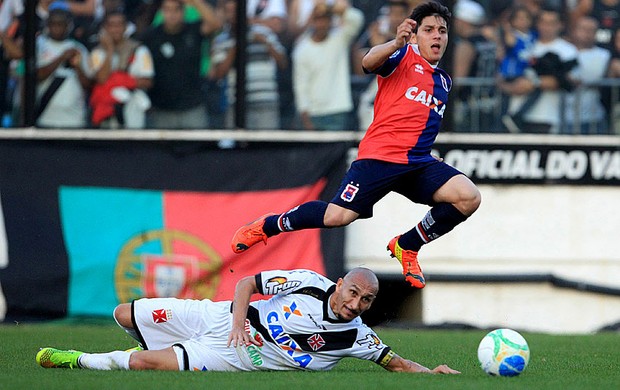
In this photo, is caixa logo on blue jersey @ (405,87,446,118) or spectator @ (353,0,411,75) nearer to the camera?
caixa logo on blue jersey @ (405,87,446,118)

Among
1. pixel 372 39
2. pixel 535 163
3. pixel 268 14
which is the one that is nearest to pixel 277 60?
pixel 268 14

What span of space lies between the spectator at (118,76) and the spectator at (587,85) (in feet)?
17.9

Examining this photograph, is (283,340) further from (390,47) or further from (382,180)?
(390,47)

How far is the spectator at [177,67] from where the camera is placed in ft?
47.5

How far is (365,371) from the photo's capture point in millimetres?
8453

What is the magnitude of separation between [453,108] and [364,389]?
813cm

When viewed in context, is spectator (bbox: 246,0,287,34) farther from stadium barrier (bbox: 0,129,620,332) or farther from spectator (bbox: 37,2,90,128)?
spectator (bbox: 37,2,90,128)

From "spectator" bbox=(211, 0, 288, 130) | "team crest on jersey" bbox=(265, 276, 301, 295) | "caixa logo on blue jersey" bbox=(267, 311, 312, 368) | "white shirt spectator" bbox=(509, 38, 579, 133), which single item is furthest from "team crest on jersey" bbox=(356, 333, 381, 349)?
"white shirt spectator" bbox=(509, 38, 579, 133)

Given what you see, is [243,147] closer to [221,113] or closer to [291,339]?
[221,113]

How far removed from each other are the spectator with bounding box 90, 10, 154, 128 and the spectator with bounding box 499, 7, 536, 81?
4540mm

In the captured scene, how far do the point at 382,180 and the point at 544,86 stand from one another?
21.6 ft

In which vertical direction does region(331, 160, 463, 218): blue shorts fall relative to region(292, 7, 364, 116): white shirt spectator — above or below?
below

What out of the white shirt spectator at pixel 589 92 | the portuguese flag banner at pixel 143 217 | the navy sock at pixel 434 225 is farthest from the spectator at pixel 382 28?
the navy sock at pixel 434 225

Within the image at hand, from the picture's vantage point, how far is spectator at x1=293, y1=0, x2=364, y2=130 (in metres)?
14.5
